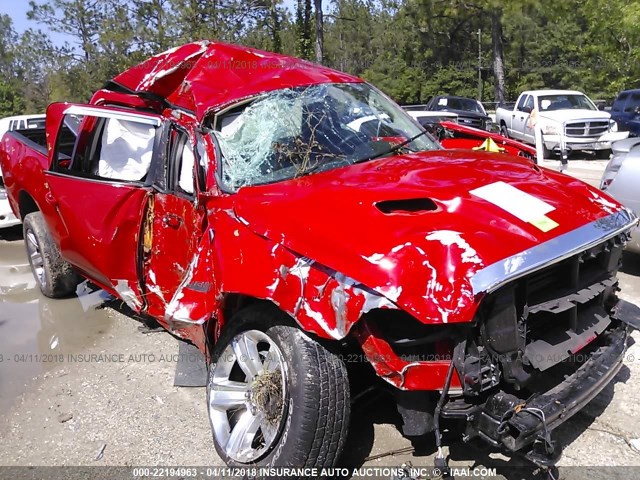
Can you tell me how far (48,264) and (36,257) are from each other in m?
0.49

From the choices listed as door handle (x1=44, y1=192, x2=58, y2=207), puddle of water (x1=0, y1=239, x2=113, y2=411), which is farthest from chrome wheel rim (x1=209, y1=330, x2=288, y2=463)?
door handle (x1=44, y1=192, x2=58, y2=207)

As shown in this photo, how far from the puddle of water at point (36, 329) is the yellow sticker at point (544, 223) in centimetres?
353

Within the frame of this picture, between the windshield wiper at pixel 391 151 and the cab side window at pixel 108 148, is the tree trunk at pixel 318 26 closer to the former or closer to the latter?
the cab side window at pixel 108 148

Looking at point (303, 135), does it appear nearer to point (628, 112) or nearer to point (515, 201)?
point (515, 201)

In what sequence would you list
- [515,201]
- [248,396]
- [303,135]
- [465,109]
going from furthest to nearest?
[465,109] < [303,135] < [248,396] < [515,201]

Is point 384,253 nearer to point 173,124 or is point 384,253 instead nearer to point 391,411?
point 391,411

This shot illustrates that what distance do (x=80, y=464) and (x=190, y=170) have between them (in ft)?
5.85

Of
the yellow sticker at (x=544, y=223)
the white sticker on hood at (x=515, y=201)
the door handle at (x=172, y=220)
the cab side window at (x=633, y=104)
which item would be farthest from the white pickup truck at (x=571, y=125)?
the door handle at (x=172, y=220)

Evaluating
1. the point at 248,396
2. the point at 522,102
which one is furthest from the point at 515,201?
A: the point at 522,102

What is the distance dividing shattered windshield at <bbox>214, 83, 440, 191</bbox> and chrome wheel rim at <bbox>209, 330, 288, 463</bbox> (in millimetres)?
905

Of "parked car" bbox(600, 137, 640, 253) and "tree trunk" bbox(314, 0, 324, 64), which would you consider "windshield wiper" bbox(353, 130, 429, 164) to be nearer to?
"parked car" bbox(600, 137, 640, 253)

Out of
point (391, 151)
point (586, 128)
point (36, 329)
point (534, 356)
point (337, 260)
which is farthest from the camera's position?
point (586, 128)

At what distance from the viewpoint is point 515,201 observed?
9.26 feet

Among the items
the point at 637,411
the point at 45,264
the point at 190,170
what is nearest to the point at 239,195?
the point at 190,170
